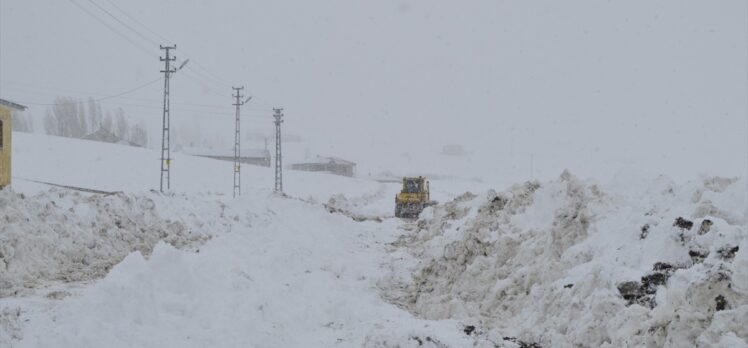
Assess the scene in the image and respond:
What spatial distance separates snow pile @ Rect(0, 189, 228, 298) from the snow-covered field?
44 millimetres

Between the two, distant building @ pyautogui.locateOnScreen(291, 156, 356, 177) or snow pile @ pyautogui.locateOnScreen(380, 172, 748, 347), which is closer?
snow pile @ pyautogui.locateOnScreen(380, 172, 748, 347)

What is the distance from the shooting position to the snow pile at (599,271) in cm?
562

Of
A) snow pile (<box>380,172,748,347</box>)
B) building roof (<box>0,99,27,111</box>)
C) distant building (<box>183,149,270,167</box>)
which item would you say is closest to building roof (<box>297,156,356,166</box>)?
distant building (<box>183,149,270,167</box>)

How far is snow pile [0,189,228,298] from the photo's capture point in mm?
10703

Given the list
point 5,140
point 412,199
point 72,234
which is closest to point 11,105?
point 5,140

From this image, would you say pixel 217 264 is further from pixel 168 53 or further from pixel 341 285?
pixel 168 53

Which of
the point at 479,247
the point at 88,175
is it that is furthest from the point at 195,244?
the point at 88,175

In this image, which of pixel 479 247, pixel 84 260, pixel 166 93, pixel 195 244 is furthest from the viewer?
pixel 166 93

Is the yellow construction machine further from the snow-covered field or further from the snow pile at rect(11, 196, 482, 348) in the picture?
the snow pile at rect(11, 196, 482, 348)

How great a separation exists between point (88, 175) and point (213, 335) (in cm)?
4934

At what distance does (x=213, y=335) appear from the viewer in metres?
7.11

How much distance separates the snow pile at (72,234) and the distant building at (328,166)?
80560 millimetres

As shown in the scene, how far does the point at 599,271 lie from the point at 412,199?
28.9 metres

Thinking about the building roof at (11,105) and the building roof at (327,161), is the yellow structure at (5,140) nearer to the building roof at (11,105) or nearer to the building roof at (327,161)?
the building roof at (11,105)
